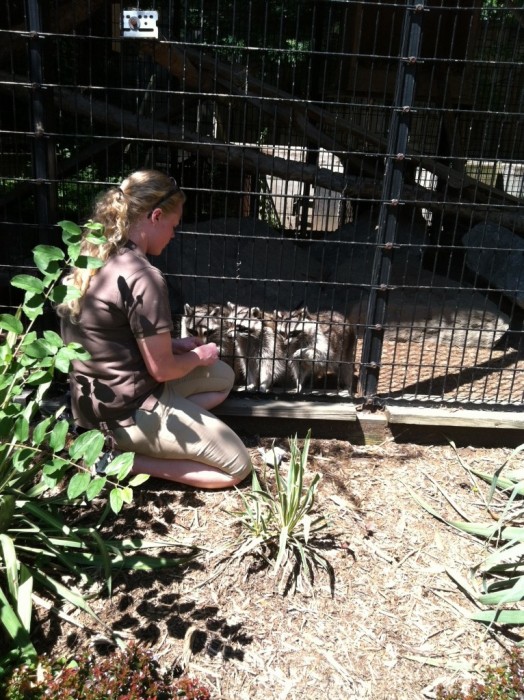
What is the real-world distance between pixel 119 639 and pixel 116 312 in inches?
68.3

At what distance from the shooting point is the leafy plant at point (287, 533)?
3723mm

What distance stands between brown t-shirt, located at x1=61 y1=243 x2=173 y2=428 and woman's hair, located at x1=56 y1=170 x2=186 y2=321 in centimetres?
5

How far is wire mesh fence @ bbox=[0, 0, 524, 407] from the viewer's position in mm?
4672

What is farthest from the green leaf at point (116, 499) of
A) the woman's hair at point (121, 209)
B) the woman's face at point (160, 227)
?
the woman's face at point (160, 227)

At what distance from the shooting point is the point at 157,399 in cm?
414

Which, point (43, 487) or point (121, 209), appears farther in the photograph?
point (121, 209)

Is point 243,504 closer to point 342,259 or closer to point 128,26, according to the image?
point 128,26

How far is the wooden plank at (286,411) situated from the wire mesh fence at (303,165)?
0.22 metres

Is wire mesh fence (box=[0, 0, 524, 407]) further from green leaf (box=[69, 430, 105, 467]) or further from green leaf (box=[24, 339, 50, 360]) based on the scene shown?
green leaf (box=[69, 430, 105, 467])

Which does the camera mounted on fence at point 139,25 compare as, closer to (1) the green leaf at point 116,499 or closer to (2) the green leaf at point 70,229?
(2) the green leaf at point 70,229

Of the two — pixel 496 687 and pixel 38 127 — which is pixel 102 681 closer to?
pixel 496 687

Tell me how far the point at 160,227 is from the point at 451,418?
8.76 ft

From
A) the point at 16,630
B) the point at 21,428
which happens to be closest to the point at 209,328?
the point at 21,428

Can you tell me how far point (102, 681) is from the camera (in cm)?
272
